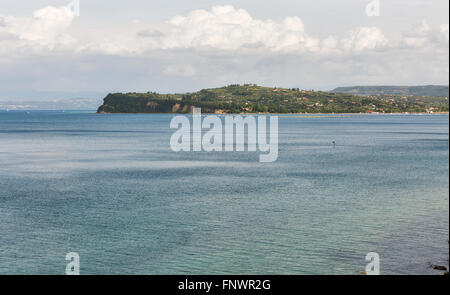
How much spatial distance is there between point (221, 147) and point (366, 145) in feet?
101

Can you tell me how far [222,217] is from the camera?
124 feet

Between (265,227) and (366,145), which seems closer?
(265,227)

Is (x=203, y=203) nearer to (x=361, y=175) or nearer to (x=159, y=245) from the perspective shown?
(x=159, y=245)

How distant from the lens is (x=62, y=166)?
68.9m

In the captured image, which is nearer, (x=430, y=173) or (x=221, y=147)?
(x=430, y=173)

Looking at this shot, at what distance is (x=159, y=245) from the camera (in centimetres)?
3078

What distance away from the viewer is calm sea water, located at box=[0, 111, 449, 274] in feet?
91.8

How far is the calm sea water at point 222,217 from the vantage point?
28.0 metres

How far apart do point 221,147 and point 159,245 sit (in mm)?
69872
